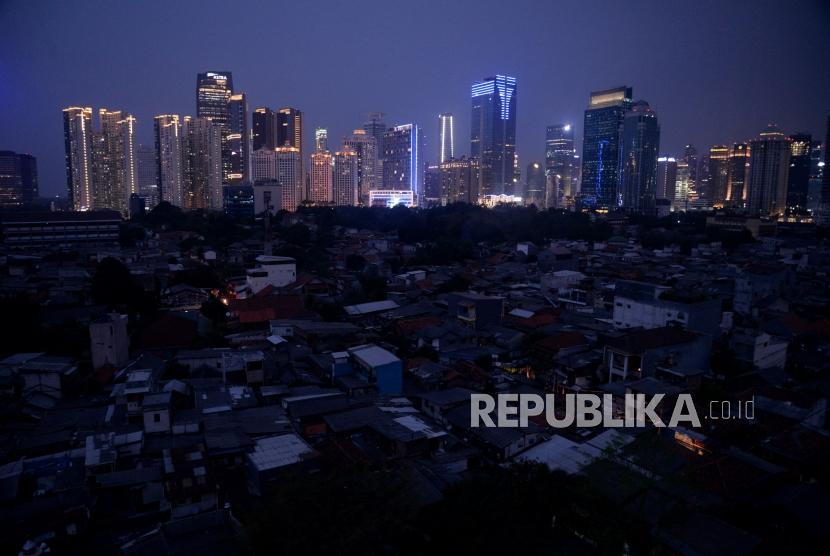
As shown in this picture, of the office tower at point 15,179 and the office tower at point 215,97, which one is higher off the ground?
the office tower at point 215,97

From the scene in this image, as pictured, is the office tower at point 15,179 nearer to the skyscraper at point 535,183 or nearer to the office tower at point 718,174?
the skyscraper at point 535,183

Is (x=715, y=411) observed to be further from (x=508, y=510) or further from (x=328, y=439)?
(x=328, y=439)

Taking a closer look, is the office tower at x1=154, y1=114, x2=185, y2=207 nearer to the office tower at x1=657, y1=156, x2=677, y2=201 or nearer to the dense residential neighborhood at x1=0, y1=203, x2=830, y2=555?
the dense residential neighborhood at x1=0, y1=203, x2=830, y2=555

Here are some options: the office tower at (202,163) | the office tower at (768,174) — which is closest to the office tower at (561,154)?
the office tower at (768,174)

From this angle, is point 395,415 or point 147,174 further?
point 147,174

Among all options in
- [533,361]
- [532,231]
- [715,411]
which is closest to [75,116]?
[532,231]

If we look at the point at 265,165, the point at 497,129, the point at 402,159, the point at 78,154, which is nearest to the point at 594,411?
the point at 78,154

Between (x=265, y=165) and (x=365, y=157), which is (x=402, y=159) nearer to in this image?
(x=365, y=157)
